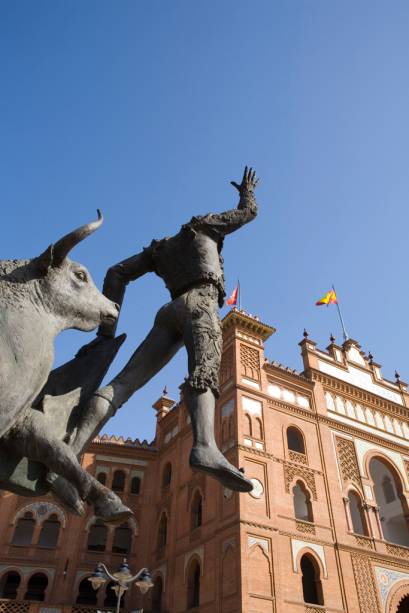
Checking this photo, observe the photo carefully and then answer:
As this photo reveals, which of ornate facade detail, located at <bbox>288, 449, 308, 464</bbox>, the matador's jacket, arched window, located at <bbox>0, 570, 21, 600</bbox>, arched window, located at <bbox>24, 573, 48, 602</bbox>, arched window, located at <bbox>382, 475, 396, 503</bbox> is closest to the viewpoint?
the matador's jacket

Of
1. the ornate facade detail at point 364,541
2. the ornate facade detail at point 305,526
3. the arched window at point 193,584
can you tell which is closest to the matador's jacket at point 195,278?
the ornate facade detail at point 305,526

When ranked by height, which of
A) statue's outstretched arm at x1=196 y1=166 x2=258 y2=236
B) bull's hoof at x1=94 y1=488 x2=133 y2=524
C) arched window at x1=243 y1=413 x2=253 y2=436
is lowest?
bull's hoof at x1=94 y1=488 x2=133 y2=524

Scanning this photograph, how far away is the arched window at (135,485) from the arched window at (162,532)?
2.09 meters

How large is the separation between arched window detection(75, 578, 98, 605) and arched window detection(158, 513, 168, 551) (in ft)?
9.91

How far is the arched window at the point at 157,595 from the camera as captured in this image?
61.2 feet

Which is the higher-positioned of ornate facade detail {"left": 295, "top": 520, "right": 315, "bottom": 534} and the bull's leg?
ornate facade detail {"left": 295, "top": 520, "right": 315, "bottom": 534}

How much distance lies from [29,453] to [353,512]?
71.8ft

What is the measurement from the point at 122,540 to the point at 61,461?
2200 centimetres

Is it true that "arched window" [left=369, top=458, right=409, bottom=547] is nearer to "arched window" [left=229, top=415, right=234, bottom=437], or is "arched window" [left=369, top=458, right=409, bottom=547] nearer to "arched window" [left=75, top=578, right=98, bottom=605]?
"arched window" [left=229, top=415, right=234, bottom=437]

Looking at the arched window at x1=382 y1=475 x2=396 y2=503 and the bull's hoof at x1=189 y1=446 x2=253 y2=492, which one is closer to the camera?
the bull's hoof at x1=189 y1=446 x2=253 y2=492

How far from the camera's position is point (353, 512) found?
20812 millimetres

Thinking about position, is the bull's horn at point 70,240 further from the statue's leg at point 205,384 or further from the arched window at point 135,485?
the arched window at point 135,485

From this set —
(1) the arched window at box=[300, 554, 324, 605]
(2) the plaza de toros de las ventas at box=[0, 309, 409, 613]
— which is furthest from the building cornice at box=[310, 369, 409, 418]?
(1) the arched window at box=[300, 554, 324, 605]

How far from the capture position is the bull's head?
187cm
